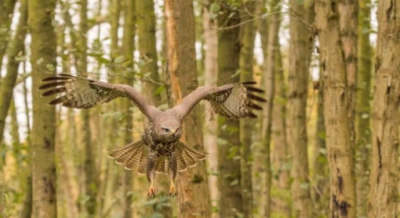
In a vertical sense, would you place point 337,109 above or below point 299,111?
below

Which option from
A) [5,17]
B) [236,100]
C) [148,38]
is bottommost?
[236,100]

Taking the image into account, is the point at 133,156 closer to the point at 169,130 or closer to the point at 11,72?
the point at 169,130

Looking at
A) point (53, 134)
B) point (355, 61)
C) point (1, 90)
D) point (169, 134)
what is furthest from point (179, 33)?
point (1, 90)

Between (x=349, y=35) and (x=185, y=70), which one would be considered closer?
(x=185, y=70)

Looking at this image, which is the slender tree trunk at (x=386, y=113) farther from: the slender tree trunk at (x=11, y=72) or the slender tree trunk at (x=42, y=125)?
the slender tree trunk at (x=11, y=72)

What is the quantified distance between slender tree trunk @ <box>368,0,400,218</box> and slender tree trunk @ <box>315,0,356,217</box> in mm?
362

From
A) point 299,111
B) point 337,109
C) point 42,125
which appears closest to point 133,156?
point 42,125

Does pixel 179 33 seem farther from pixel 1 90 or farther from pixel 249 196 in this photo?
pixel 249 196

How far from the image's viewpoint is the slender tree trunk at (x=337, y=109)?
8.95 metres

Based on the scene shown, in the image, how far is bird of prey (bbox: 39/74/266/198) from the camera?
813 centimetres

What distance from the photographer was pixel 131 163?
9.41 metres

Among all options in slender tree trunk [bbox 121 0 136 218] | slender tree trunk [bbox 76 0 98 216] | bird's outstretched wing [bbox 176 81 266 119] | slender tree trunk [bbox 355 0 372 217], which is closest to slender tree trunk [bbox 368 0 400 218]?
bird's outstretched wing [bbox 176 81 266 119]

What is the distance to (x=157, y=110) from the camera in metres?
8.44

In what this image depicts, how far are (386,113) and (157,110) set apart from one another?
90.3 inches
